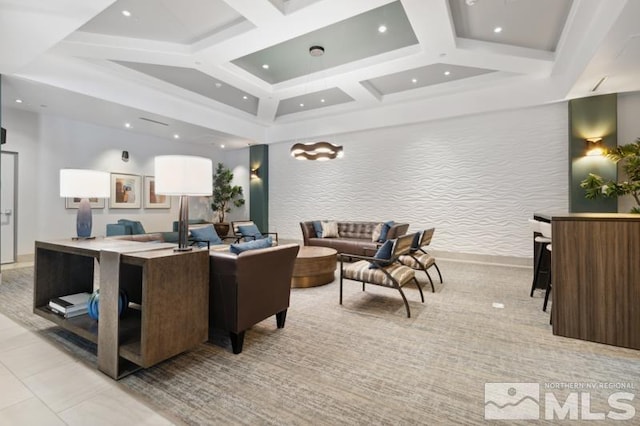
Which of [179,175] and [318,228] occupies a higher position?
[179,175]

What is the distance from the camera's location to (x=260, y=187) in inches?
353

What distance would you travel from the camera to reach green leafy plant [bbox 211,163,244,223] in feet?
30.5

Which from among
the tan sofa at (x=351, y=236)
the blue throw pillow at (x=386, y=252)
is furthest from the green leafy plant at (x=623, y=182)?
the blue throw pillow at (x=386, y=252)

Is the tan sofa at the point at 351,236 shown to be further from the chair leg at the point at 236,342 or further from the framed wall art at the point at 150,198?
the framed wall art at the point at 150,198

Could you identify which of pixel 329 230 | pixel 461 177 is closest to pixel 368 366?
pixel 329 230

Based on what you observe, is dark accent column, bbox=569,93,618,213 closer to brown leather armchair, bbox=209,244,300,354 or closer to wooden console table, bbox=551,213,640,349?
wooden console table, bbox=551,213,640,349

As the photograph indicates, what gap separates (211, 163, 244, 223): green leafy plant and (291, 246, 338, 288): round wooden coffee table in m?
5.72

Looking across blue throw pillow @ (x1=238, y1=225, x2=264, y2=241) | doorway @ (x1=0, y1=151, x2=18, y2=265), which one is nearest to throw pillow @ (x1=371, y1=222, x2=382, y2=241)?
blue throw pillow @ (x1=238, y1=225, x2=264, y2=241)

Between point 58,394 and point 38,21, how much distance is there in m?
3.66

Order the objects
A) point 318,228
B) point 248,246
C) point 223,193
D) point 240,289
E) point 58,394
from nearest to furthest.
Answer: point 58,394 < point 240,289 < point 248,246 < point 318,228 < point 223,193

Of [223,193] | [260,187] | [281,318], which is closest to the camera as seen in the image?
[281,318]

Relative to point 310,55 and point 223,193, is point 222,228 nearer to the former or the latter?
point 223,193

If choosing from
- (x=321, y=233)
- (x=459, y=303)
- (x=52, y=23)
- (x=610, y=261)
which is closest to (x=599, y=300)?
(x=610, y=261)

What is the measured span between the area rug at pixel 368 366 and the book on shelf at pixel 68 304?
279 mm
